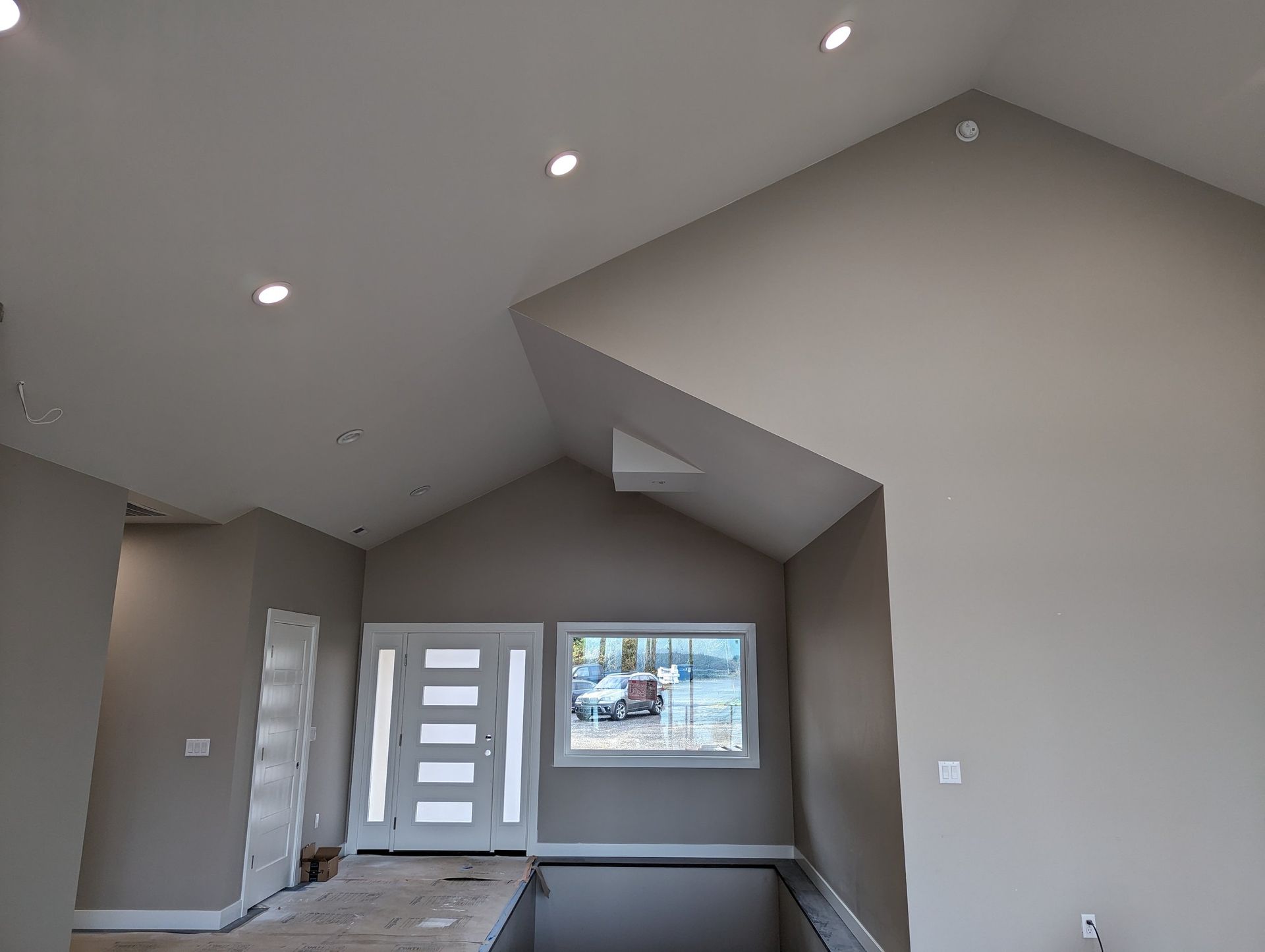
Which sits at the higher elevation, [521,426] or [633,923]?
[521,426]

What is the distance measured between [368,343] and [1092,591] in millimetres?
3551

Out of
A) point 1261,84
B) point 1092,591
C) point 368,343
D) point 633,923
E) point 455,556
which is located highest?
point 1261,84

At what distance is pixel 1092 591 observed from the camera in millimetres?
3832

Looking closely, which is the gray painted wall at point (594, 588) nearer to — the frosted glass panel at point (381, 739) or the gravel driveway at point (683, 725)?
the gravel driveway at point (683, 725)

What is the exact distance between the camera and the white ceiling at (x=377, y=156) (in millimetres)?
2354

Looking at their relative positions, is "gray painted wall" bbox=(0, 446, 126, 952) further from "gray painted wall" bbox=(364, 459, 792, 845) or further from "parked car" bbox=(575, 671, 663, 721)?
"parked car" bbox=(575, 671, 663, 721)

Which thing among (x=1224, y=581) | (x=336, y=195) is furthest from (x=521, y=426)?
(x=1224, y=581)

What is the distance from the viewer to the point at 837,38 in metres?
3.38

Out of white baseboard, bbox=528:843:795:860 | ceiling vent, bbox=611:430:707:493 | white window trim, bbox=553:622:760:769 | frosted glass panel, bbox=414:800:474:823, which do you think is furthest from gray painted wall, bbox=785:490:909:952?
frosted glass panel, bbox=414:800:474:823

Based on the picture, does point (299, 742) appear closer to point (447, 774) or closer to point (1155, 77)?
point (447, 774)

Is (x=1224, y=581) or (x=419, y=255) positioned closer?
(x=419, y=255)

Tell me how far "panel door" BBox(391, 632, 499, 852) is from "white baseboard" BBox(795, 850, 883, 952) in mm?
2502

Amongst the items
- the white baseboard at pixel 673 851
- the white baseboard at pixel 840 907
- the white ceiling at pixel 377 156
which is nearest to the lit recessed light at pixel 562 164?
the white ceiling at pixel 377 156

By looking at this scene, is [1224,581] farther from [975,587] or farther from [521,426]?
[521,426]
